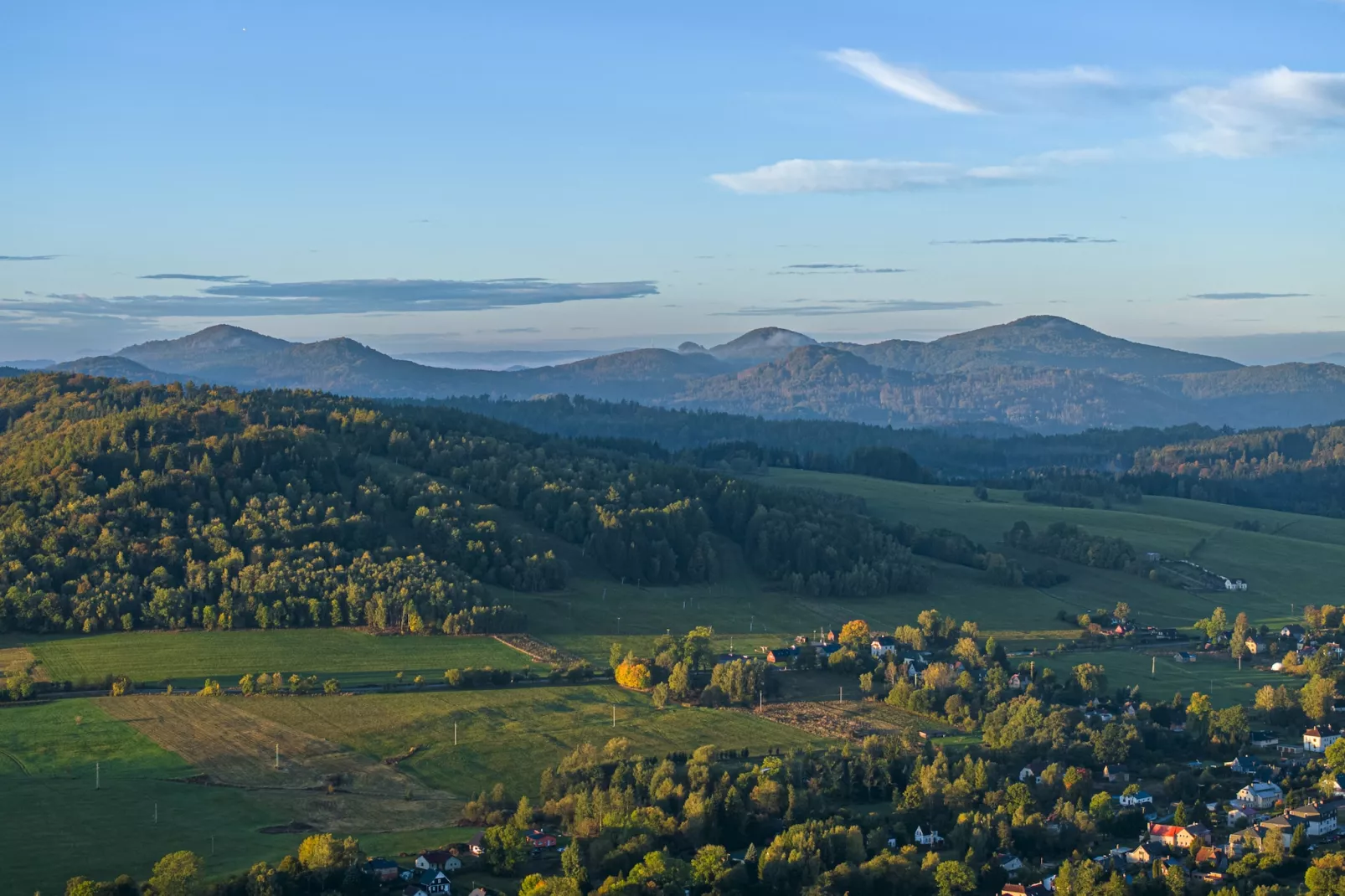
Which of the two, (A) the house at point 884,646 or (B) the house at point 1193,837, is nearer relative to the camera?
(B) the house at point 1193,837

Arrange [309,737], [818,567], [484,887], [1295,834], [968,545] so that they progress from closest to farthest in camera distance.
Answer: [484,887], [1295,834], [309,737], [818,567], [968,545]

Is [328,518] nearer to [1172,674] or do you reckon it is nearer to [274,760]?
[274,760]

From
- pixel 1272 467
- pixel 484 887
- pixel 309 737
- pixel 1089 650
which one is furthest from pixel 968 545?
pixel 1272 467

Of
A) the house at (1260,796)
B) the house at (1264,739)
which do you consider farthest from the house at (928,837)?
the house at (1264,739)

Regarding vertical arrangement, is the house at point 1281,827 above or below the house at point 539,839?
above

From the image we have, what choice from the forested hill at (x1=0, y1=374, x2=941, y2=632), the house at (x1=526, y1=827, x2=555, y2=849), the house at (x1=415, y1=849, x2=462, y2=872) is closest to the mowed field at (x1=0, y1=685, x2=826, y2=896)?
the house at (x1=415, y1=849, x2=462, y2=872)

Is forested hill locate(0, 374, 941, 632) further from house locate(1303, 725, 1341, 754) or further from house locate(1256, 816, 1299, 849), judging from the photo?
house locate(1256, 816, 1299, 849)

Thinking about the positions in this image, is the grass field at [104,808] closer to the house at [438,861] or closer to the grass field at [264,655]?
the house at [438,861]

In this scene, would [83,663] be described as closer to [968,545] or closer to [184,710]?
[184,710]
